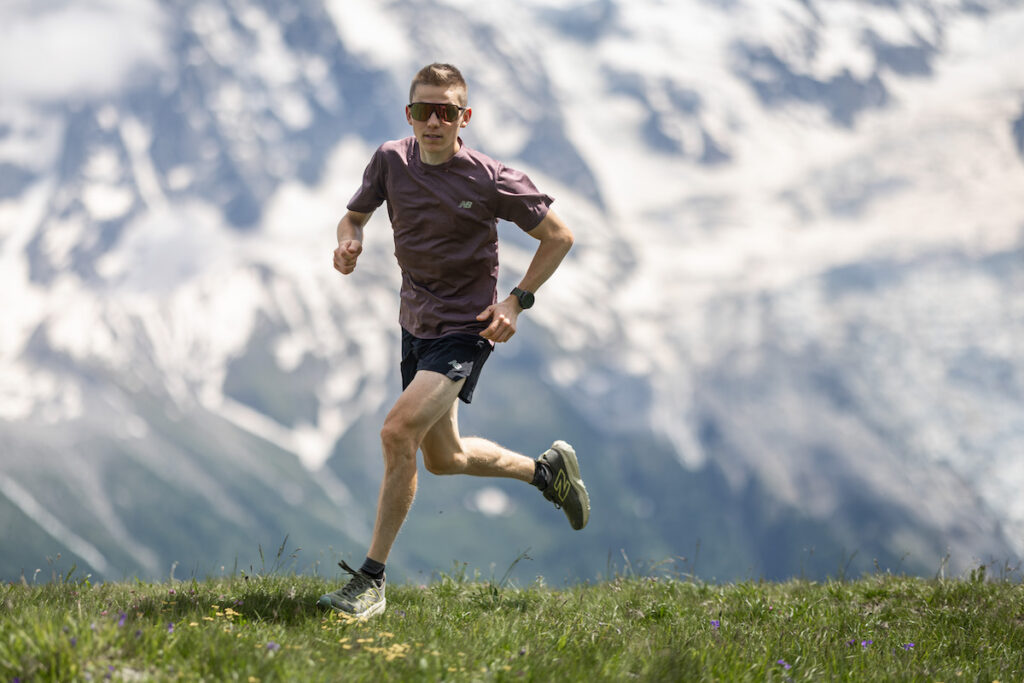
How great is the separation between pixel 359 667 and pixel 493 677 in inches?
21.3

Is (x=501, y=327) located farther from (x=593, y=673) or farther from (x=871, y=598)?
(x=871, y=598)

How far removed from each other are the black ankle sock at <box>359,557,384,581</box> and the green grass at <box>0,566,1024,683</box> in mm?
232

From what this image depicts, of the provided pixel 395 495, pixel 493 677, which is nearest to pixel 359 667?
pixel 493 677

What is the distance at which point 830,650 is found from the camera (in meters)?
5.27

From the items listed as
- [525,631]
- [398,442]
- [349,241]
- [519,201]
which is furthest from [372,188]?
[525,631]

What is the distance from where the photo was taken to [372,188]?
6.76 metres

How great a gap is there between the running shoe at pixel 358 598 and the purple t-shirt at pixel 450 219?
5.40 feet

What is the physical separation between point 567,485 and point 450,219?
9.11 feet

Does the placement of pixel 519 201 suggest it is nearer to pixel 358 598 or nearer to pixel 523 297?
pixel 523 297

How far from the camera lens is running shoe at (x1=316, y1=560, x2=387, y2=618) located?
5.65m

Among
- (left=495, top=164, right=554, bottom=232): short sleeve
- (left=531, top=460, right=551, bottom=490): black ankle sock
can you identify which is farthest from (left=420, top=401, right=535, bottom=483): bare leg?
(left=495, top=164, right=554, bottom=232): short sleeve

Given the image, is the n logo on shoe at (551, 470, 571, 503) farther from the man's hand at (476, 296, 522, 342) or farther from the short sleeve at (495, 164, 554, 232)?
the short sleeve at (495, 164, 554, 232)

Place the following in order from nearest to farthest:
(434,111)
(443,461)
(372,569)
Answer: (372,569) → (434,111) → (443,461)

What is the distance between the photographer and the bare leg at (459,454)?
6910mm
